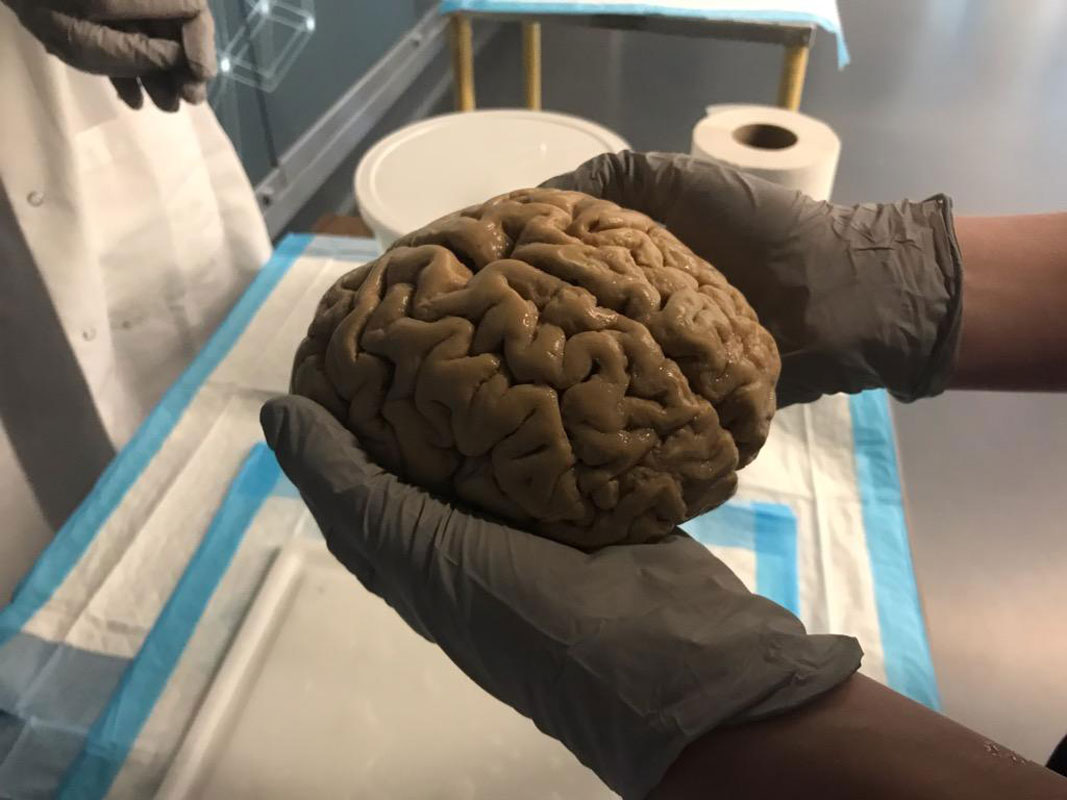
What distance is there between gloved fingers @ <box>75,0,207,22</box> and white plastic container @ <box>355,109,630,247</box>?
0.48 m

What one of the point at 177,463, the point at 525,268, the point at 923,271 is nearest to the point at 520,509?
the point at 525,268

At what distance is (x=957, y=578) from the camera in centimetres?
144

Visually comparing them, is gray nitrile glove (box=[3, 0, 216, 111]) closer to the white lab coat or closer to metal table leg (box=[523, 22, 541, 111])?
the white lab coat

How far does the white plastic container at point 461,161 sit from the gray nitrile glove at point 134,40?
0.43 metres

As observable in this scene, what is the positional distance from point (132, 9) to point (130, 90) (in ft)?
0.46

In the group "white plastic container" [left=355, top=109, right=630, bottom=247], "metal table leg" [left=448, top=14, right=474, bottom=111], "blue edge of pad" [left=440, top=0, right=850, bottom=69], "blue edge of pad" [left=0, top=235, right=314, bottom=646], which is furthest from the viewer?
"metal table leg" [left=448, top=14, right=474, bottom=111]

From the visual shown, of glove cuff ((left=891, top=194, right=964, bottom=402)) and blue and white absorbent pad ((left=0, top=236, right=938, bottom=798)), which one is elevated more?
glove cuff ((left=891, top=194, right=964, bottom=402))

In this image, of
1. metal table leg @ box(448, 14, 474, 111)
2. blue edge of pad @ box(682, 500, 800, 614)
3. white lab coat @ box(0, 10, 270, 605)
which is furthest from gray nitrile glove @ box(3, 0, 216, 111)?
metal table leg @ box(448, 14, 474, 111)

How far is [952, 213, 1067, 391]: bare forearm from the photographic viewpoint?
1.01 metres

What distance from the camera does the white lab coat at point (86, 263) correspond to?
47.1 inches

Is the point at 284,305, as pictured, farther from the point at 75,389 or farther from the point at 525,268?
the point at 525,268

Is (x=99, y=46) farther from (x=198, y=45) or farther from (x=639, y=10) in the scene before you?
(x=639, y=10)

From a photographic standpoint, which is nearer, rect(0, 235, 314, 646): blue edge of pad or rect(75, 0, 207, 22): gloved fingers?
rect(75, 0, 207, 22): gloved fingers

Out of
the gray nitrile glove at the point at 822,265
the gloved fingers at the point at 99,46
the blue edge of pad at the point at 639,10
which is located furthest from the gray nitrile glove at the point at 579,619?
the blue edge of pad at the point at 639,10
